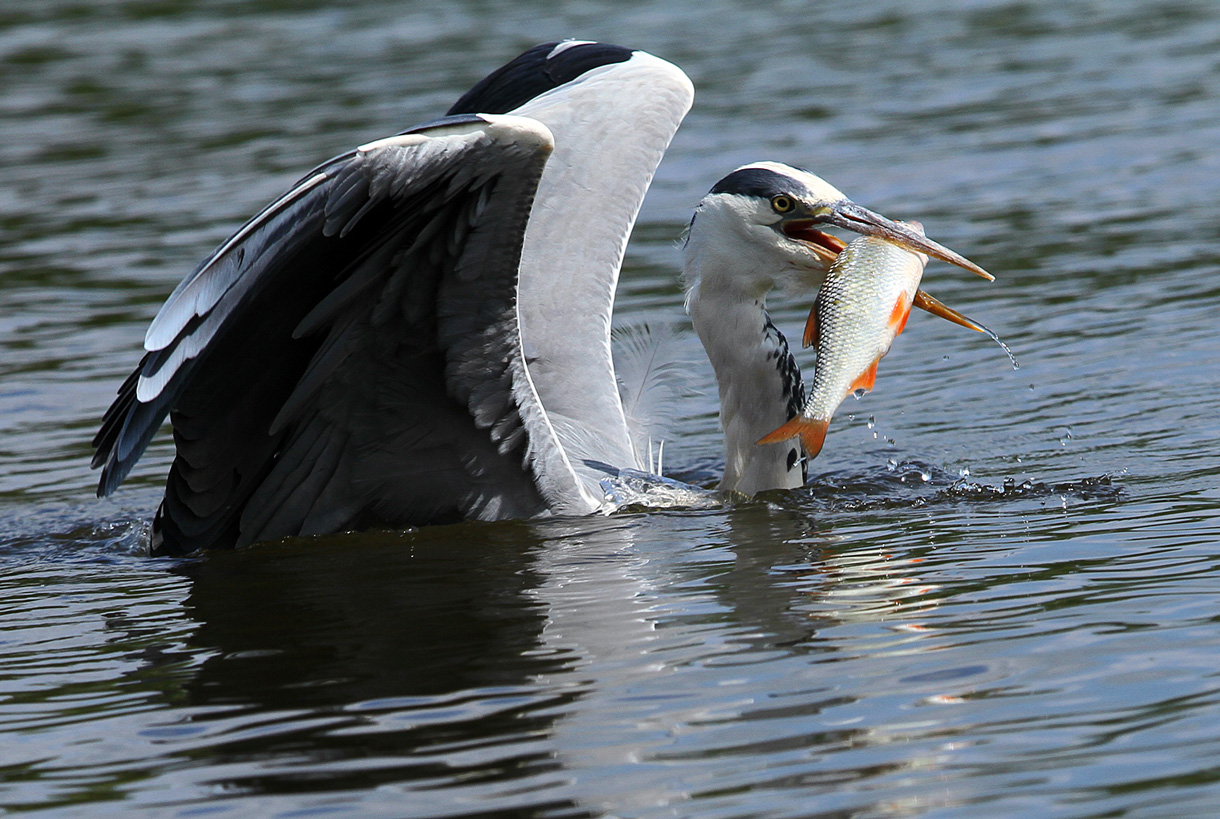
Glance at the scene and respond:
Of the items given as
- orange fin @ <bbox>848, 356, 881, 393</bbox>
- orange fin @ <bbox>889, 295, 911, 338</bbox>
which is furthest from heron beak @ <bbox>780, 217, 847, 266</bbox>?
orange fin @ <bbox>848, 356, 881, 393</bbox>

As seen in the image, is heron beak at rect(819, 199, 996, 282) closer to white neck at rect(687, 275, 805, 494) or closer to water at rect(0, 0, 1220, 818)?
white neck at rect(687, 275, 805, 494)

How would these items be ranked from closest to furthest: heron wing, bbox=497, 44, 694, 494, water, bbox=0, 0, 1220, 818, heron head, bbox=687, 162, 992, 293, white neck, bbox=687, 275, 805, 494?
water, bbox=0, 0, 1220, 818 → heron head, bbox=687, 162, 992, 293 → white neck, bbox=687, 275, 805, 494 → heron wing, bbox=497, 44, 694, 494

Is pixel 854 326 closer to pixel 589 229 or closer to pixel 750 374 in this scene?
pixel 750 374

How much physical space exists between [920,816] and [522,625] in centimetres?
168

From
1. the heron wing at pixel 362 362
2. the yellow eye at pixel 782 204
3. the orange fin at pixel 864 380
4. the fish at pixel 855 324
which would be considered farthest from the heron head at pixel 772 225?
the heron wing at pixel 362 362

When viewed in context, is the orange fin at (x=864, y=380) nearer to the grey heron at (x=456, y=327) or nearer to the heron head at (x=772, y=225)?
the grey heron at (x=456, y=327)

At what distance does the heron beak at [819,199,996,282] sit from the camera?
5.97 meters

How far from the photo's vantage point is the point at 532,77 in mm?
7664

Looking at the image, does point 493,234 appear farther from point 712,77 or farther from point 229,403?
Answer: point 712,77

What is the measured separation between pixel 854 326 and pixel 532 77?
8.17 feet

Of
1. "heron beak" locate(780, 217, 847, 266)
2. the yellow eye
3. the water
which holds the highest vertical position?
the yellow eye

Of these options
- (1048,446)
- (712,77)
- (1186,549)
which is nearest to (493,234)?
(1186,549)

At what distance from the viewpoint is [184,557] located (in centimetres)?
611

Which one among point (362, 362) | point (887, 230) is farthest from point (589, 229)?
point (362, 362)
